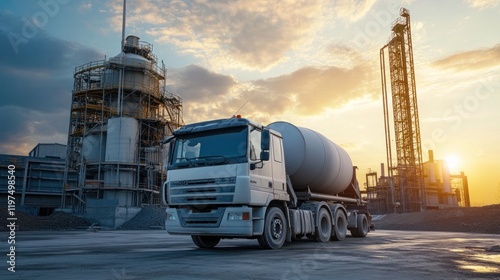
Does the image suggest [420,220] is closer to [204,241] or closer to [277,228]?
[277,228]

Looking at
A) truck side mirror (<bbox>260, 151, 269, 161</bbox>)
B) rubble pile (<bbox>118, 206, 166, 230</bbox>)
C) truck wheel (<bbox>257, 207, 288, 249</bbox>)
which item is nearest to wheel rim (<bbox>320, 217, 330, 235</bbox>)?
truck wheel (<bbox>257, 207, 288, 249</bbox>)

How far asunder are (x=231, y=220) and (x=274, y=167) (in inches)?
89.4

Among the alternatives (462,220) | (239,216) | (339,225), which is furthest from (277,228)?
(462,220)

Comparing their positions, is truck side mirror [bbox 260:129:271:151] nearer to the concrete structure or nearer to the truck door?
the truck door

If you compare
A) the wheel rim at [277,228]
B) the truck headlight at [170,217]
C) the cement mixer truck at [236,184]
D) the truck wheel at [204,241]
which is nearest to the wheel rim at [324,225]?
the cement mixer truck at [236,184]

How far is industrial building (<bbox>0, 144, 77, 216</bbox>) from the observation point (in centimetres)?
5450

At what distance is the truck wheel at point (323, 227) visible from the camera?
519 inches

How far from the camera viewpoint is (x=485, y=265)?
720 cm

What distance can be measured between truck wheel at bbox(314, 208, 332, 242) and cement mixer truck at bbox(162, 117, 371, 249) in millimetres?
129

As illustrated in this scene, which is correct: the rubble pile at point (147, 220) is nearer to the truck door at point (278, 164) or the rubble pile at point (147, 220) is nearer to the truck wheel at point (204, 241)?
the truck wheel at point (204, 241)

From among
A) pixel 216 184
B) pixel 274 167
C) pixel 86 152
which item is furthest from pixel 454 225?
pixel 86 152

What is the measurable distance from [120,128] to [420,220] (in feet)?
104

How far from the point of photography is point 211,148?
1032 cm

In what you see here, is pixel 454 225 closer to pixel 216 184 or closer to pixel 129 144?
pixel 216 184
